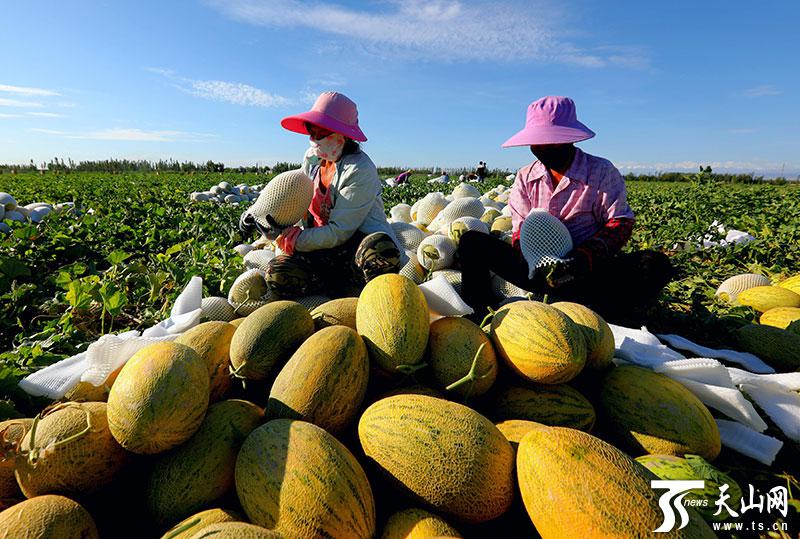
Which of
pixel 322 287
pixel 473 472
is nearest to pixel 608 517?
pixel 473 472

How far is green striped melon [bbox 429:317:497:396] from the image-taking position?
164 cm

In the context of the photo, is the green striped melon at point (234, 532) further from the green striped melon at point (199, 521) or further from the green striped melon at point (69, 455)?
the green striped melon at point (69, 455)

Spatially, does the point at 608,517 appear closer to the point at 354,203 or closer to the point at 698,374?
the point at 698,374

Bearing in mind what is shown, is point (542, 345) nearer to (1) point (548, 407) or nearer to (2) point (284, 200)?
(1) point (548, 407)

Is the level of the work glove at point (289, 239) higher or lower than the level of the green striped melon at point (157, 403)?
higher

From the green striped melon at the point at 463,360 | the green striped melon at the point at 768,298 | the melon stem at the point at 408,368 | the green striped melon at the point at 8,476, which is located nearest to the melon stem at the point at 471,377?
the green striped melon at the point at 463,360

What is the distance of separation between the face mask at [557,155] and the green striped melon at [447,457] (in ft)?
8.29

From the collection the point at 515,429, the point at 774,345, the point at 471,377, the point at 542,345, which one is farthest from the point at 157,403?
the point at 774,345

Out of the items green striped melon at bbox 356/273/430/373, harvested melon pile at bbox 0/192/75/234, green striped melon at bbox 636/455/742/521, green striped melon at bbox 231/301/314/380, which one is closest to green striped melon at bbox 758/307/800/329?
green striped melon at bbox 636/455/742/521

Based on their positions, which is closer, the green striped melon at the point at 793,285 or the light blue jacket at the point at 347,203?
the light blue jacket at the point at 347,203

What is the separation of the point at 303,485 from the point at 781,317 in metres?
3.58

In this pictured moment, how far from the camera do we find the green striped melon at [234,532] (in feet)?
3.35

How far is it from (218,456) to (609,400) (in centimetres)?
146

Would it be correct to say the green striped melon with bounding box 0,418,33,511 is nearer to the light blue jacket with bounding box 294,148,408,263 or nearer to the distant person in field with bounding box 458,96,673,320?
the light blue jacket with bounding box 294,148,408,263
